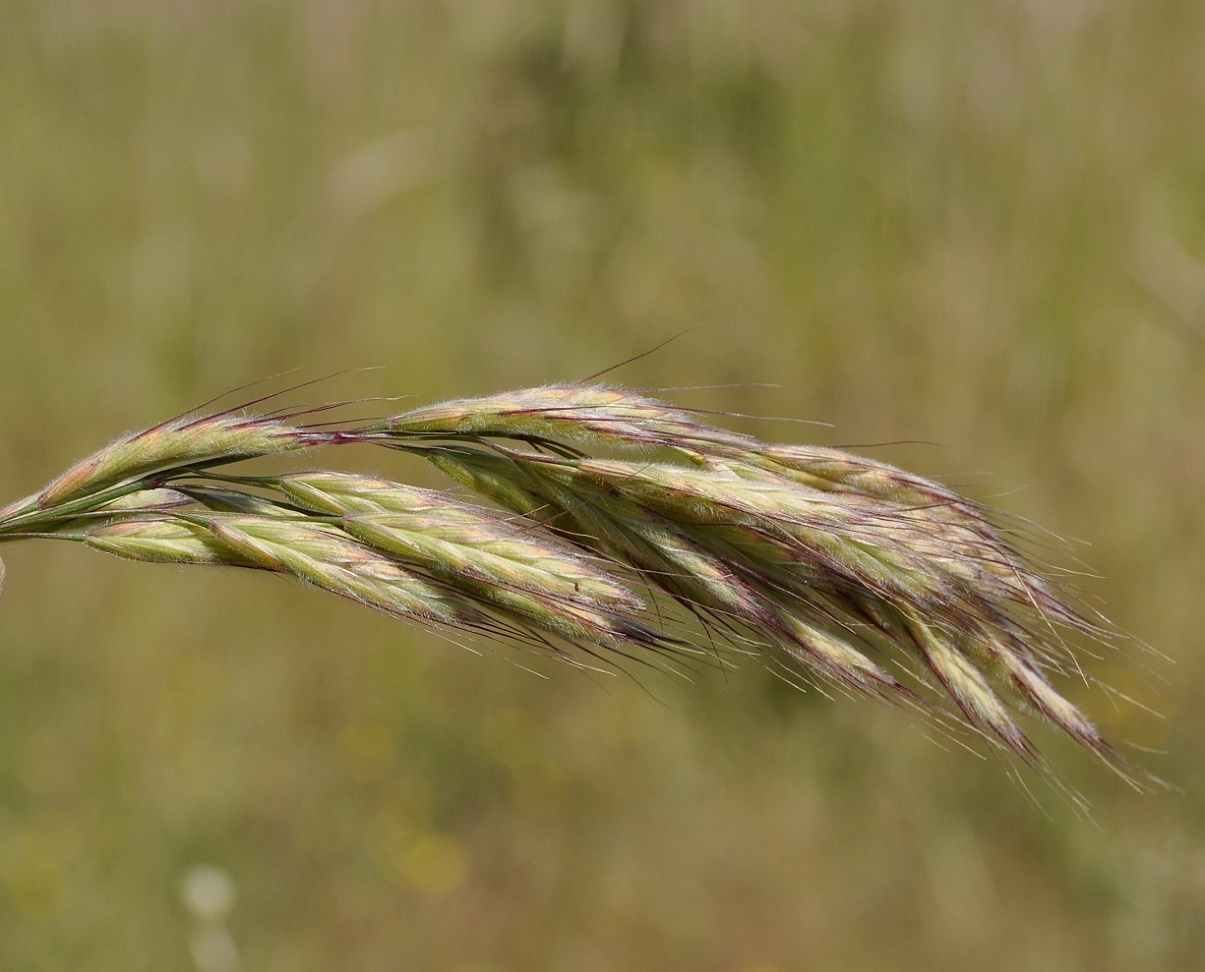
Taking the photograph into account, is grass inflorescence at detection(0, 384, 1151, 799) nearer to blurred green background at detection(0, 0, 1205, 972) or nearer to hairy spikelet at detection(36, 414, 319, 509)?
hairy spikelet at detection(36, 414, 319, 509)

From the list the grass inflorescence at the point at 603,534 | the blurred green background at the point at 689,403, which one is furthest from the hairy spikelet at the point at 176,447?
the blurred green background at the point at 689,403

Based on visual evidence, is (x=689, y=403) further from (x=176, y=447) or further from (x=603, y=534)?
(x=176, y=447)

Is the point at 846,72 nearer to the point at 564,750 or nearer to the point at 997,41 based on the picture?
the point at 997,41

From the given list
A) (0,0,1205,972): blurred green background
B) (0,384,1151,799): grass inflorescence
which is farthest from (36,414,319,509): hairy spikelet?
(0,0,1205,972): blurred green background

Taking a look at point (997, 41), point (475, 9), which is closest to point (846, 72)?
point (997, 41)

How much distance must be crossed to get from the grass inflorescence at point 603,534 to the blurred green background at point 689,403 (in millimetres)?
1889

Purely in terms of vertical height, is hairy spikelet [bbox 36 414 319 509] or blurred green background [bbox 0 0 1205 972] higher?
hairy spikelet [bbox 36 414 319 509]

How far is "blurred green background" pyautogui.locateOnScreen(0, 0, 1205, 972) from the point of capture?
2799 millimetres

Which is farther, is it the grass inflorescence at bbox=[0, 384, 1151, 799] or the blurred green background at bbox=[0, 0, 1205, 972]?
the blurred green background at bbox=[0, 0, 1205, 972]

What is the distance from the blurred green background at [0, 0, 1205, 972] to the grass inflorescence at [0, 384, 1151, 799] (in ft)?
6.20

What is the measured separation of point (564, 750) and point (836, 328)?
146cm

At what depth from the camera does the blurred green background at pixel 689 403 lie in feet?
9.18

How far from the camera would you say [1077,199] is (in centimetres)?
292

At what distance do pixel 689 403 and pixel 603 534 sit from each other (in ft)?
6.14
